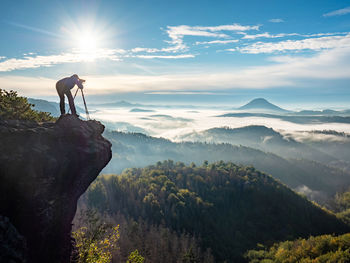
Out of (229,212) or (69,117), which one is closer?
(69,117)

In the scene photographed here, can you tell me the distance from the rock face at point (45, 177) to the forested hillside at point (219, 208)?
4699 inches

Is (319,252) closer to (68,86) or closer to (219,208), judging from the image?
(219,208)

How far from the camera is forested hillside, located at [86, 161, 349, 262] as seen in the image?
445 feet

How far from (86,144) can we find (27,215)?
6.41 metres

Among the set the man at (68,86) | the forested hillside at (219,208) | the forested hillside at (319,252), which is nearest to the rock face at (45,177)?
the man at (68,86)

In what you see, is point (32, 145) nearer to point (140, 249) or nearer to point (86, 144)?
point (86, 144)

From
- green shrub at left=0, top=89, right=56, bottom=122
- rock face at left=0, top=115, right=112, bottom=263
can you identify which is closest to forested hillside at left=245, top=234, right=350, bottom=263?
rock face at left=0, top=115, right=112, bottom=263

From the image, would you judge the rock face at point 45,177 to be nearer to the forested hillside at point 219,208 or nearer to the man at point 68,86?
the man at point 68,86

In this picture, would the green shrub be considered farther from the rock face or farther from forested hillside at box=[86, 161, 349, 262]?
forested hillside at box=[86, 161, 349, 262]

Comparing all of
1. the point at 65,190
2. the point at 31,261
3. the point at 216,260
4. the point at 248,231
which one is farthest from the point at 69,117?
the point at 248,231

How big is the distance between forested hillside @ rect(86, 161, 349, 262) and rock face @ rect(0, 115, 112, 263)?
11934 centimetres

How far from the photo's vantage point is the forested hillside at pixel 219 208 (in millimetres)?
135750

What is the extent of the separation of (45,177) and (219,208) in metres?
170

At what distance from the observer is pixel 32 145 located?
47.4ft
